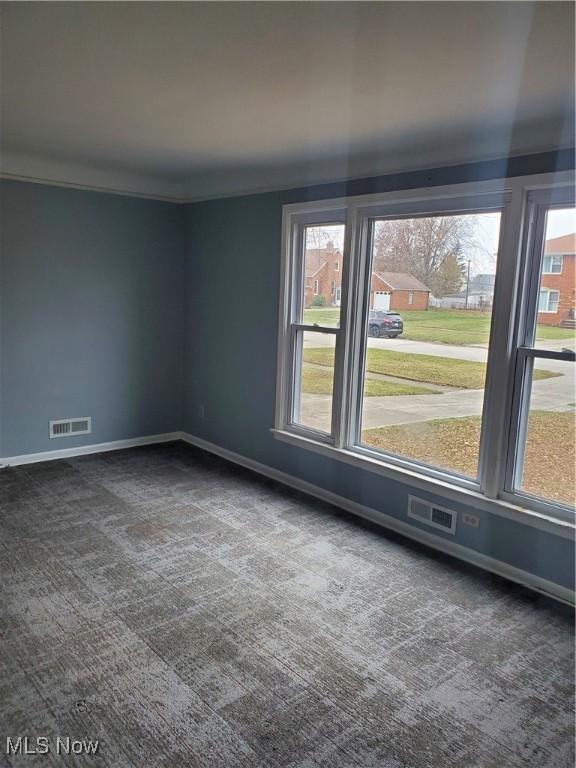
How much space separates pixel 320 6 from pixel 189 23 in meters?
0.44

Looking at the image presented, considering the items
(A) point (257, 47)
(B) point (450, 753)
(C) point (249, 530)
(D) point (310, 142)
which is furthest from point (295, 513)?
(A) point (257, 47)

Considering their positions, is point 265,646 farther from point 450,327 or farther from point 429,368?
point 450,327

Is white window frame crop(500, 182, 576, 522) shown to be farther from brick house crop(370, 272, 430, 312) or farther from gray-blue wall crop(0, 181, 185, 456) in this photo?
gray-blue wall crop(0, 181, 185, 456)

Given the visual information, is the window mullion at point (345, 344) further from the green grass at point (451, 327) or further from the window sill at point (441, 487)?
the green grass at point (451, 327)

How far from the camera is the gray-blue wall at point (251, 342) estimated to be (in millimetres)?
3453

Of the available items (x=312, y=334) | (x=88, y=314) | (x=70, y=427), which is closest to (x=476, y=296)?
(x=312, y=334)

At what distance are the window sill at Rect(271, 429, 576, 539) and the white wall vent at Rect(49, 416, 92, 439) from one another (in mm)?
1742

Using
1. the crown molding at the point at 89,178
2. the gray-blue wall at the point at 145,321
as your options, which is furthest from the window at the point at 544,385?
the crown molding at the point at 89,178

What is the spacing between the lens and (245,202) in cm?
471

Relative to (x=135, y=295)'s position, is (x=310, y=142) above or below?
above

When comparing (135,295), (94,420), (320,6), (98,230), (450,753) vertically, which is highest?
(320,6)

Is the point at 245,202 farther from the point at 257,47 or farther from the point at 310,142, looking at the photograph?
the point at 257,47
